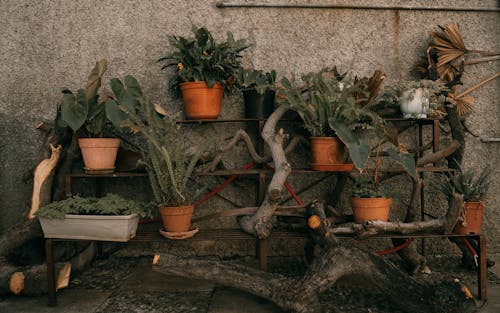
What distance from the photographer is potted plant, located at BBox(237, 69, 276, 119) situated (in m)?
2.72

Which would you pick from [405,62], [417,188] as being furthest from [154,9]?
[417,188]

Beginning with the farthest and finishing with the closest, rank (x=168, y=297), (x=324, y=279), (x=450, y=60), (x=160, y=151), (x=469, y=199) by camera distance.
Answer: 1. (x=450, y=60)
2. (x=469, y=199)
3. (x=168, y=297)
4. (x=160, y=151)
5. (x=324, y=279)

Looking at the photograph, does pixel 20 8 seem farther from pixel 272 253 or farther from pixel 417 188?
pixel 417 188

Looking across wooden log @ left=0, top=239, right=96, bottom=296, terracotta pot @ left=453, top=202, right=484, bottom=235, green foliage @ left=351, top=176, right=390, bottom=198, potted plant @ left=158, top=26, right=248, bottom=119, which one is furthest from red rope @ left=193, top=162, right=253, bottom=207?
terracotta pot @ left=453, top=202, right=484, bottom=235

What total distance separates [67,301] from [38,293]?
0.21m

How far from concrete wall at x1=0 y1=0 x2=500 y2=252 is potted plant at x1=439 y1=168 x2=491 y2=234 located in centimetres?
75

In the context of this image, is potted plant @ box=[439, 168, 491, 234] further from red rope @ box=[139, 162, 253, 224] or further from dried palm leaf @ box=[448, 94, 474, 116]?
red rope @ box=[139, 162, 253, 224]

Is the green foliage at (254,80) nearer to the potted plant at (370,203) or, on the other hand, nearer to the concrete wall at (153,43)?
the concrete wall at (153,43)

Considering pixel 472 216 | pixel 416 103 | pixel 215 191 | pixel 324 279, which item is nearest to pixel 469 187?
pixel 472 216

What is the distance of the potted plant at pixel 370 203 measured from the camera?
2.39 metres

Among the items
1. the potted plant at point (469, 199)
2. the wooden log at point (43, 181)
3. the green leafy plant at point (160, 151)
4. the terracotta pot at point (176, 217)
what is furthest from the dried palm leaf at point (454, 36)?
the wooden log at point (43, 181)

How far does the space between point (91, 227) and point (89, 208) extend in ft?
0.38

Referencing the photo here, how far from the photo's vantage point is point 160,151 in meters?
2.27

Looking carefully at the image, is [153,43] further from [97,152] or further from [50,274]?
[50,274]
